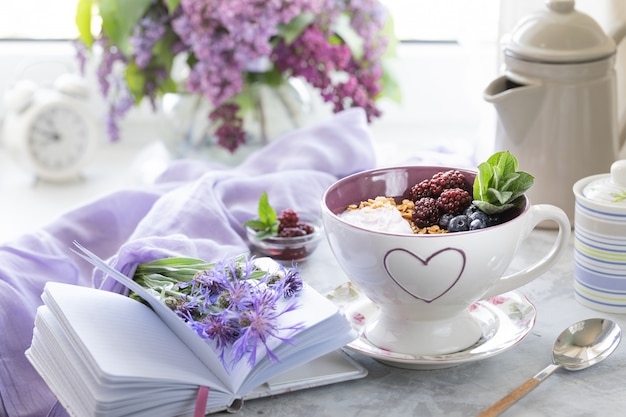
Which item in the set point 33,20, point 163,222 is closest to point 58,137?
point 33,20

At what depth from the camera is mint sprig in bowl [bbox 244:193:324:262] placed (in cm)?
92

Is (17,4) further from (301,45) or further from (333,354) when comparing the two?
(333,354)

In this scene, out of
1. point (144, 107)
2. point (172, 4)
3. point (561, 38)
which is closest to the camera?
point (561, 38)

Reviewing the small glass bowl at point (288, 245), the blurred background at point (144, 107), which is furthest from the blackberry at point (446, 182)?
the blurred background at point (144, 107)

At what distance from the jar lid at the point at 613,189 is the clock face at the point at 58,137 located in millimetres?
1169

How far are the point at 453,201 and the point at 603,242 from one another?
166 millimetres

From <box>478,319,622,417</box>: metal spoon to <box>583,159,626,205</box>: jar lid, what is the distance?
0.35ft

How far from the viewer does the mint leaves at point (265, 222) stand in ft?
3.07

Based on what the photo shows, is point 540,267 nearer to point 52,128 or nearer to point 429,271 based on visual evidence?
point 429,271

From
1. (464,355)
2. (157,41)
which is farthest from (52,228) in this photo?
(464,355)

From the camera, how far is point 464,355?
2.26 feet

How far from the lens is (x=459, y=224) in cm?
68

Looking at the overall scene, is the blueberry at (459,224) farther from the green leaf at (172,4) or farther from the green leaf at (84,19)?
the green leaf at (84,19)

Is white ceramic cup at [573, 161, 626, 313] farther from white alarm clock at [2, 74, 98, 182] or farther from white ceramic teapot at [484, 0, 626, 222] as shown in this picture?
white alarm clock at [2, 74, 98, 182]
